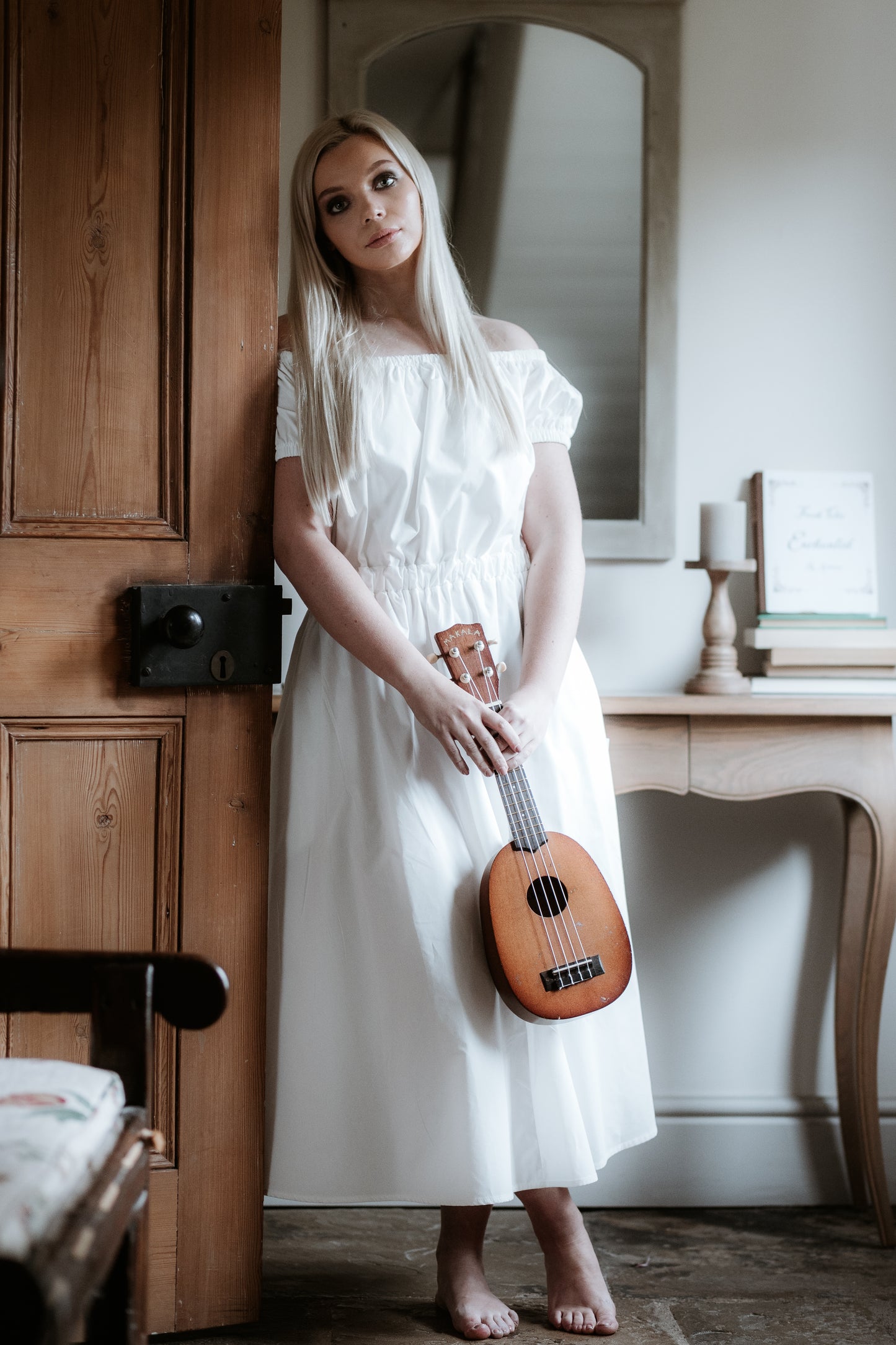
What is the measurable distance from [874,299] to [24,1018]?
187 cm

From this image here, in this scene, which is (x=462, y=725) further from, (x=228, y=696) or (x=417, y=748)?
(x=228, y=696)

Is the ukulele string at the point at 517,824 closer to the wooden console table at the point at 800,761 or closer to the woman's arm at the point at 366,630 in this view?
the woman's arm at the point at 366,630

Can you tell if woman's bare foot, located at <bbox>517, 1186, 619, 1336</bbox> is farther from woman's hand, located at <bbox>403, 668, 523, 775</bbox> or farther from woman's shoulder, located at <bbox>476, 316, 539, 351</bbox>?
woman's shoulder, located at <bbox>476, 316, 539, 351</bbox>

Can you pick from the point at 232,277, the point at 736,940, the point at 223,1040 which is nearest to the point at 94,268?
the point at 232,277

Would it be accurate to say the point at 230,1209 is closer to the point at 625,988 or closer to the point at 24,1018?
the point at 24,1018

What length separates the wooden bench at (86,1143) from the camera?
66cm

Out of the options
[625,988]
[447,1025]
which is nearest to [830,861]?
[625,988]

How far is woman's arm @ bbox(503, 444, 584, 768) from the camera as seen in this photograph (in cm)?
145

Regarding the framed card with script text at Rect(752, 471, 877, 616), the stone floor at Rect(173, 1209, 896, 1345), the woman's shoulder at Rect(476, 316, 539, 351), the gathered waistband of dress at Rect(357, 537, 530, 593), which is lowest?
the stone floor at Rect(173, 1209, 896, 1345)

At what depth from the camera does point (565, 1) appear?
1.98 meters

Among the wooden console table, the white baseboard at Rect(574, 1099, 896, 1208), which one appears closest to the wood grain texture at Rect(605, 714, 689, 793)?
the wooden console table

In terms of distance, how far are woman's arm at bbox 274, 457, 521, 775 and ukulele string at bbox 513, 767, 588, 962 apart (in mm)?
54

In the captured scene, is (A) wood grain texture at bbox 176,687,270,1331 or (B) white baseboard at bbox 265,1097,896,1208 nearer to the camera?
(A) wood grain texture at bbox 176,687,270,1331

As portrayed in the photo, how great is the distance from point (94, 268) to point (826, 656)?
130 cm
